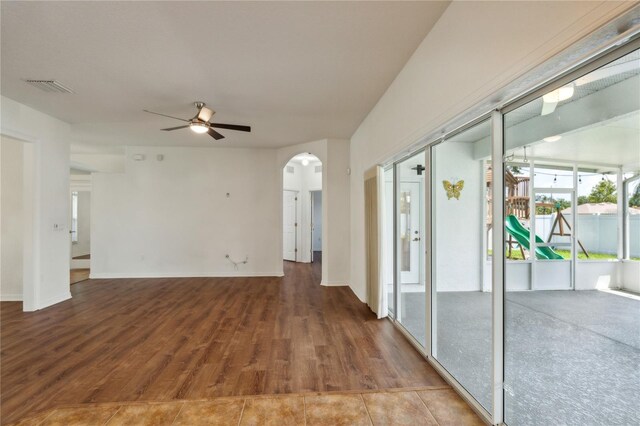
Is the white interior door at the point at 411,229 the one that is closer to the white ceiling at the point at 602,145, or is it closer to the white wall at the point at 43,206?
the white ceiling at the point at 602,145

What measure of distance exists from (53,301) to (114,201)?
2639 mm

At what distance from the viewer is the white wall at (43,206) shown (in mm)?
4156

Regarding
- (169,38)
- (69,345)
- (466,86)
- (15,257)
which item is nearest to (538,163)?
(466,86)

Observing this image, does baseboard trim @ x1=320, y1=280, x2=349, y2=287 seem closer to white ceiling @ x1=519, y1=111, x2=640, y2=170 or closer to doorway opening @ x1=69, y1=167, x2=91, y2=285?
white ceiling @ x1=519, y1=111, x2=640, y2=170

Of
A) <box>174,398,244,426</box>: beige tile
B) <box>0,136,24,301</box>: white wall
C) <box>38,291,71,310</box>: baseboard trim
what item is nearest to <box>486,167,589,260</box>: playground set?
<box>174,398,244,426</box>: beige tile

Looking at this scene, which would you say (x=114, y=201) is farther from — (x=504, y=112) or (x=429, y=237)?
(x=504, y=112)

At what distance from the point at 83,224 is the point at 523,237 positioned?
32.8ft

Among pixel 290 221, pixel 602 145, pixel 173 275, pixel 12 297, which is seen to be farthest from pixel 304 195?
pixel 602 145

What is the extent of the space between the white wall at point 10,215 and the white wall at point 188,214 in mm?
1683

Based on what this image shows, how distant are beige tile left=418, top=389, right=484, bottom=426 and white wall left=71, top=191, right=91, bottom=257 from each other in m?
9.29

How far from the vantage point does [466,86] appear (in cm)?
183

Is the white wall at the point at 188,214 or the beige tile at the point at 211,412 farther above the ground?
the white wall at the point at 188,214

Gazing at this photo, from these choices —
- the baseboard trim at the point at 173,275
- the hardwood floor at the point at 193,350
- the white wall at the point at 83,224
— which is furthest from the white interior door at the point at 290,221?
the white wall at the point at 83,224

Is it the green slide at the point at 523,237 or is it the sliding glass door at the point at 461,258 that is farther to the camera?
the sliding glass door at the point at 461,258
